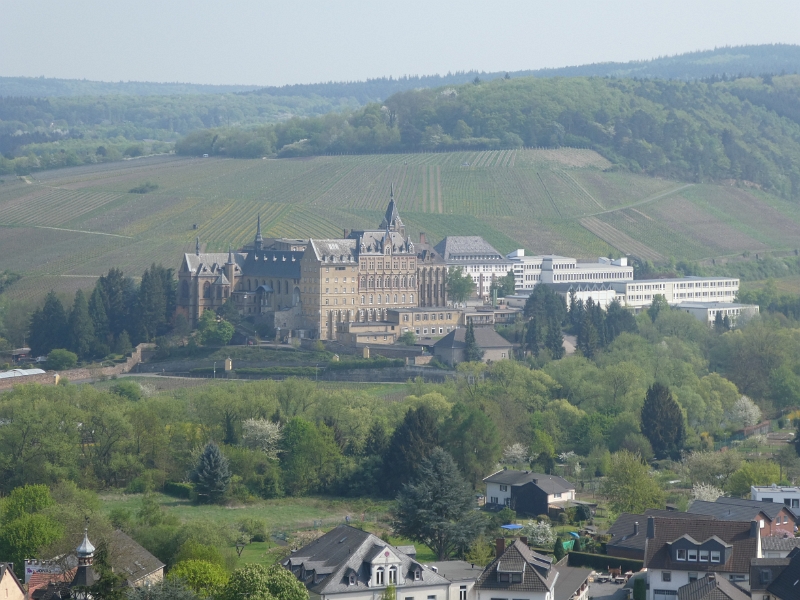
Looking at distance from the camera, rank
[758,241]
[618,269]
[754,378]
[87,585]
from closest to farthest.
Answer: [87,585] < [754,378] < [618,269] < [758,241]

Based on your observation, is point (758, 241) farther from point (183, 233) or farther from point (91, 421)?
point (91, 421)

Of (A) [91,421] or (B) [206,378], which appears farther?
(B) [206,378]

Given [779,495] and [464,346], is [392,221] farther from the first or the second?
[779,495]

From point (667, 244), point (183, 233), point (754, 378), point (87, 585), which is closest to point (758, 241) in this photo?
point (667, 244)

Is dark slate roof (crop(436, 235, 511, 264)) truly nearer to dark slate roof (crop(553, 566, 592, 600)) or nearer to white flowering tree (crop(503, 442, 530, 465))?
white flowering tree (crop(503, 442, 530, 465))

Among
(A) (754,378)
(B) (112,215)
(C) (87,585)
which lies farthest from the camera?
(B) (112,215)

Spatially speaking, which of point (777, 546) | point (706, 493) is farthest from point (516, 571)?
point (706, 493)
